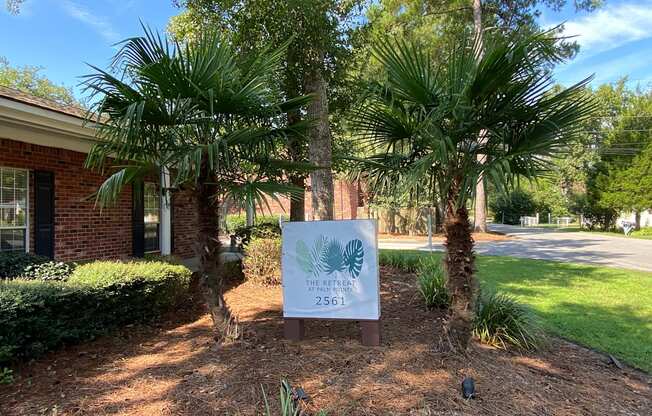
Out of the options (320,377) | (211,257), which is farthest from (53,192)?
(320,377)

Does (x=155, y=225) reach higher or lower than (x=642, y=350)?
higher

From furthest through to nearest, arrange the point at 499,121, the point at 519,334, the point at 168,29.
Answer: the point at 168,29 → the point at 519,334 → the point at 499,121

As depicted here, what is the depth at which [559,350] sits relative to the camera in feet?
15.8

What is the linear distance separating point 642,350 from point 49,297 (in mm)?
6568

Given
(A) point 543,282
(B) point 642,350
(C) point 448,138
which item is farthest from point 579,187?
(C) point 448,138

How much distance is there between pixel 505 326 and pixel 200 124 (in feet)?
12.9

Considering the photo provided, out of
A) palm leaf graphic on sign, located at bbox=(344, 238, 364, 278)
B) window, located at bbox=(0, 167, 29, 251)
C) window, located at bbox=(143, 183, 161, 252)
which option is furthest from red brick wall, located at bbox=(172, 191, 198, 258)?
palm leaf graphic on sign, located at bbox=(344, 238, 364, 278)

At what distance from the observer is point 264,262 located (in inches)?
298

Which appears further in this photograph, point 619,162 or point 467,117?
point 619,162

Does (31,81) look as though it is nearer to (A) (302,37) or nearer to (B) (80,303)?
(A) (302,37)

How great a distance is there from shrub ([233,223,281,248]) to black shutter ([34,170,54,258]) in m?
3.43

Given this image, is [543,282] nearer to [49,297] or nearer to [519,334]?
[519,334]

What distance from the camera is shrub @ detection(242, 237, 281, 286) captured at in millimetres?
7551

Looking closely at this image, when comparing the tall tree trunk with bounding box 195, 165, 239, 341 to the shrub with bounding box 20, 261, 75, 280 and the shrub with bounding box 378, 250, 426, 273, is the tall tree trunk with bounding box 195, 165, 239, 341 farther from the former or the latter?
the shrub with bounding box 378, 250, 426, 273
